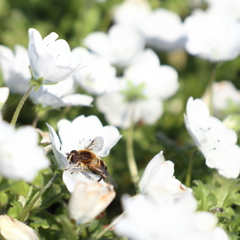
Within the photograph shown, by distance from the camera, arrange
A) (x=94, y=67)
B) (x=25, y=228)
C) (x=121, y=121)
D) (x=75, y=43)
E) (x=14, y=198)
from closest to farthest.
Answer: (x=25, y=228), (x=14, y=198), (x=94, y=67), (x=121, y=121), (x=75, y=43)

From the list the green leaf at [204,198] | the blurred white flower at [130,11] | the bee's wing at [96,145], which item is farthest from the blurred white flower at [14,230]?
the blurred white flower at [130,11]

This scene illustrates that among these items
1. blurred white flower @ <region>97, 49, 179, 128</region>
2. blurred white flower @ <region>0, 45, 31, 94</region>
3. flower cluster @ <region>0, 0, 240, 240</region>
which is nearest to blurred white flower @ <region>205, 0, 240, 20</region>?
flower cluster @ <region>0, 0, 240, 240</region>

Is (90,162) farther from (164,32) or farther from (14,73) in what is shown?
(164,32)

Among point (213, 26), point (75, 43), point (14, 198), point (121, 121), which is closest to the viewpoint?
point (14, 198)

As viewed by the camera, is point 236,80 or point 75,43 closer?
point 75,43

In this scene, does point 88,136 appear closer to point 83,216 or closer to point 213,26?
point 83,216

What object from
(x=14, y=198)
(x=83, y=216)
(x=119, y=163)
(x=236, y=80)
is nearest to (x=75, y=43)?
(x=119, y=163)
